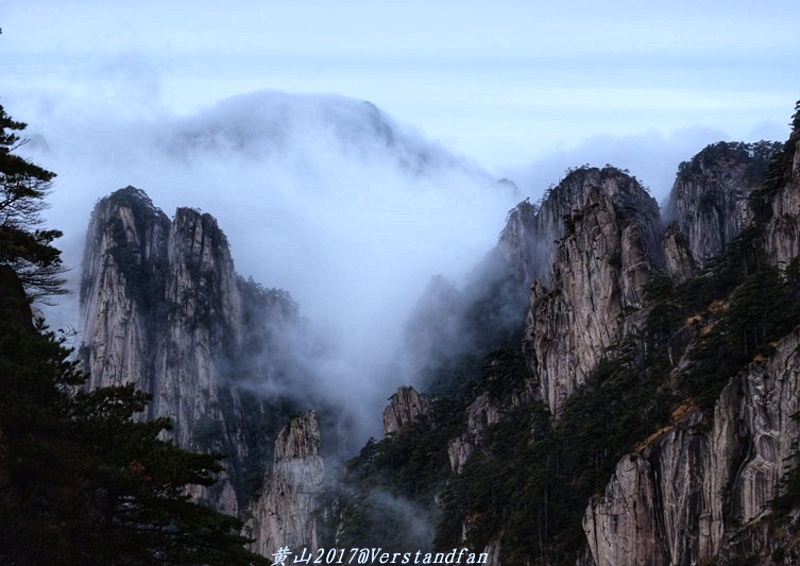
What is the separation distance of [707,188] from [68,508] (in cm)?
14014

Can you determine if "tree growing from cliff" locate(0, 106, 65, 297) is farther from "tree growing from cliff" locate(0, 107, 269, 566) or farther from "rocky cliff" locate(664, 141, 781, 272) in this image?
"rocky cliff" locate(664, 141, 781, 272)

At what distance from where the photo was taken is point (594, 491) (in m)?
92.2

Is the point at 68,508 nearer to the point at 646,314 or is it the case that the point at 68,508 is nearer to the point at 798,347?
the point at 798,347

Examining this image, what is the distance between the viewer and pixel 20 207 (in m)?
40.2

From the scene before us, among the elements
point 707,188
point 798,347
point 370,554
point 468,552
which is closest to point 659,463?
point 798,347

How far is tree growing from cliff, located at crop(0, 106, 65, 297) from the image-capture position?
3916cm

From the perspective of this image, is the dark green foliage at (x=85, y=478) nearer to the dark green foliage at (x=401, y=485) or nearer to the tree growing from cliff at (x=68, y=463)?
the tree growing from cliff at (x=68, y=463)

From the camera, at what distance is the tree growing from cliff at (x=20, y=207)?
3916 cm

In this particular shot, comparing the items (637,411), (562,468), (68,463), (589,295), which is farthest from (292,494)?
(68,463)

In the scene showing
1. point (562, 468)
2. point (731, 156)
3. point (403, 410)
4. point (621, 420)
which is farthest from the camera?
point (731, 156)

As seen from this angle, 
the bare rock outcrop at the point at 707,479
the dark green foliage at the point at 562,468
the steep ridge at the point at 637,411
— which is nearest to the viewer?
the bare rock outcrop at the point at 707,479

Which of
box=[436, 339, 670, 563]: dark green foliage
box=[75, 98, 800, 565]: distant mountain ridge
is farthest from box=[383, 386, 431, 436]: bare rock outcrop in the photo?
box=[436, 339, 670, 563]: dark green foliage

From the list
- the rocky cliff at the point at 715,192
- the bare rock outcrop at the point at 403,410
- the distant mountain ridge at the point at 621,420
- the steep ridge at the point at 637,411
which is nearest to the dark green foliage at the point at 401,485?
the distant mountain ridge at the point at 621,420

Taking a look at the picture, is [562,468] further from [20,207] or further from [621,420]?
[20,207]
